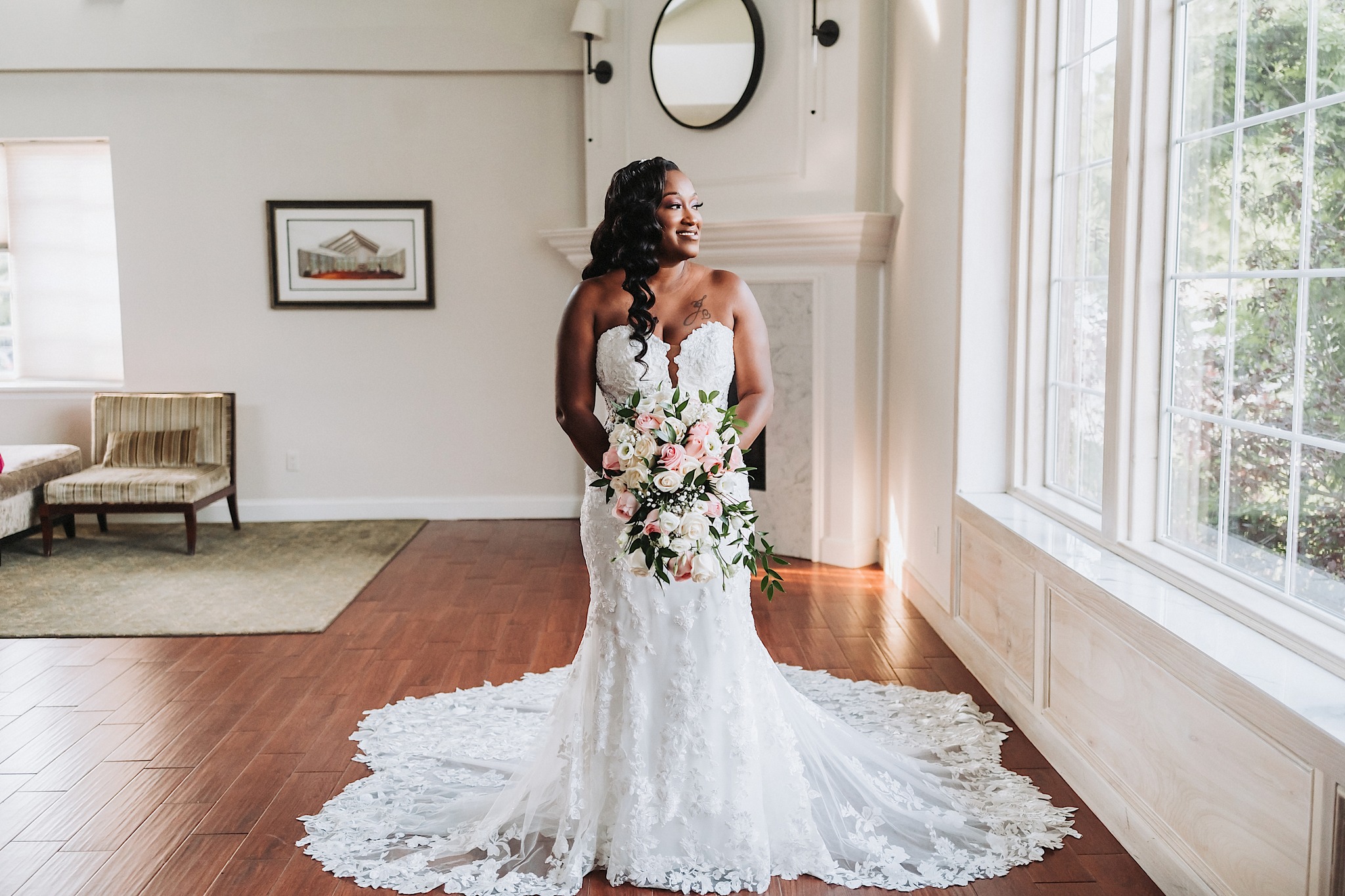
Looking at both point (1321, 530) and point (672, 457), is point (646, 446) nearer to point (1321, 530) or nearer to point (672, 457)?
point (672, 457)

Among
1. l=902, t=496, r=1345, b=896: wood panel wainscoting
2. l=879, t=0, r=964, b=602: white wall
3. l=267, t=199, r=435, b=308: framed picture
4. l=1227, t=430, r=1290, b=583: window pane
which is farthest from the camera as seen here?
l=267, t=199, r=435, b=308: framed picture

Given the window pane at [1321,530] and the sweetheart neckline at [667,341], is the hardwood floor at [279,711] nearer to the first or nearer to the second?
the window pane at [1321,530]

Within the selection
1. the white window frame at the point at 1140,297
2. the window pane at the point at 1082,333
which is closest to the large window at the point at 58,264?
the window pane at the point at 1082,333

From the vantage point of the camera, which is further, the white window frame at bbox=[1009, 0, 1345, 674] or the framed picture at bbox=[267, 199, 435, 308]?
→ the framed picture at bbox=[267, 199, 435, 308]

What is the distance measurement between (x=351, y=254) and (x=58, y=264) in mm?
1878

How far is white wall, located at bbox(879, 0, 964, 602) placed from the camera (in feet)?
14.0

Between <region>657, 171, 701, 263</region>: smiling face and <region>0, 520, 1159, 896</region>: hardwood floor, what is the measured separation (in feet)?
4.71

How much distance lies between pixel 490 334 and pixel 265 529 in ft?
5.87

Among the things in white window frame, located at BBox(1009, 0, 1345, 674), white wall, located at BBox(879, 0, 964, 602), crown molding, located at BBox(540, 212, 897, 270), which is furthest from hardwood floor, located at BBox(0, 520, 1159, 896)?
crown molding, located at BBox(540, 212, 897, 270)

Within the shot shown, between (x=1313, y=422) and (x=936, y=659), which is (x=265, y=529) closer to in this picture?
(x=936, y=659)

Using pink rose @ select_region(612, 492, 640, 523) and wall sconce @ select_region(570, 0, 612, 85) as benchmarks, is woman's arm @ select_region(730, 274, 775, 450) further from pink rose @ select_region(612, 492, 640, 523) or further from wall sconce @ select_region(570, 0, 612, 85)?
wall sconce @ select_region(570, 0, 612, 85)

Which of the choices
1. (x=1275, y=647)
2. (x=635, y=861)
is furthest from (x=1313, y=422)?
(x=635, y=861)

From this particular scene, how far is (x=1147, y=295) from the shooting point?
2.91 metres

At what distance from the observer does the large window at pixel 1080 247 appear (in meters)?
3.36
